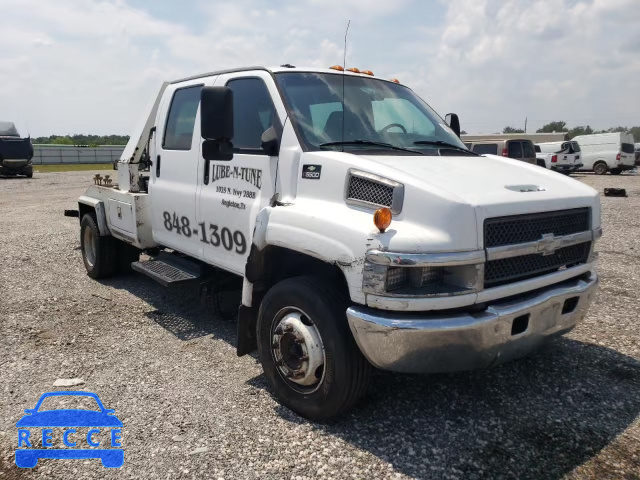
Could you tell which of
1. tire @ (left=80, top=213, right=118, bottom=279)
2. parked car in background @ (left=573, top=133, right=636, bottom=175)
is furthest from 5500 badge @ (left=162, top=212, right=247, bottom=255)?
parked car in background @ (left=573, top=133, right=636, bottom=175)

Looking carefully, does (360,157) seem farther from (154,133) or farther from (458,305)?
(154,133)

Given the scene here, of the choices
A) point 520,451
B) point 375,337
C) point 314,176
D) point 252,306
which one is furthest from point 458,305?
point 252,306

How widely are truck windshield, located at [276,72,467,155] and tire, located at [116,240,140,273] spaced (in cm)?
379

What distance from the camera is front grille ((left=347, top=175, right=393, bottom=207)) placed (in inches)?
121

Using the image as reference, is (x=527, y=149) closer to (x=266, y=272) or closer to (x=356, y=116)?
(x=356, y=116)

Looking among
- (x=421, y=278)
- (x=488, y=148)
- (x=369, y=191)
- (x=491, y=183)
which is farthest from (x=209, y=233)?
(x=488, y=148)

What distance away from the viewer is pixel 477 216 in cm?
284

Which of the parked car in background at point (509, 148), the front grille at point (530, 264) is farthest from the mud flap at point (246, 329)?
the parked car in background at point (509, 148)

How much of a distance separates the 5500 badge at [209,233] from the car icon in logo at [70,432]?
1.45 metres

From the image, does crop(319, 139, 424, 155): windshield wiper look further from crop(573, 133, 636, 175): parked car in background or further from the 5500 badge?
crop(573, 133, 636, 175): parked car in background

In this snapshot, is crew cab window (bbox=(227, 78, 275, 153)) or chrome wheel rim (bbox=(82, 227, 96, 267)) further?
chrome wheel rim (bbox=(82, 227, 96, 267))

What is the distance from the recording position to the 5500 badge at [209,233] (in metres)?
4.14

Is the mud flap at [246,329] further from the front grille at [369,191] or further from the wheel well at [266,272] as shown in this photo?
the front grille at [369,191]

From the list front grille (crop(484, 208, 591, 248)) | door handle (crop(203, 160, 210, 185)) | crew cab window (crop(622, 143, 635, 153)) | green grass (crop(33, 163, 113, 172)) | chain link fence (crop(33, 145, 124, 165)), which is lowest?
green grass (crop(33, 163, 113, 172))
